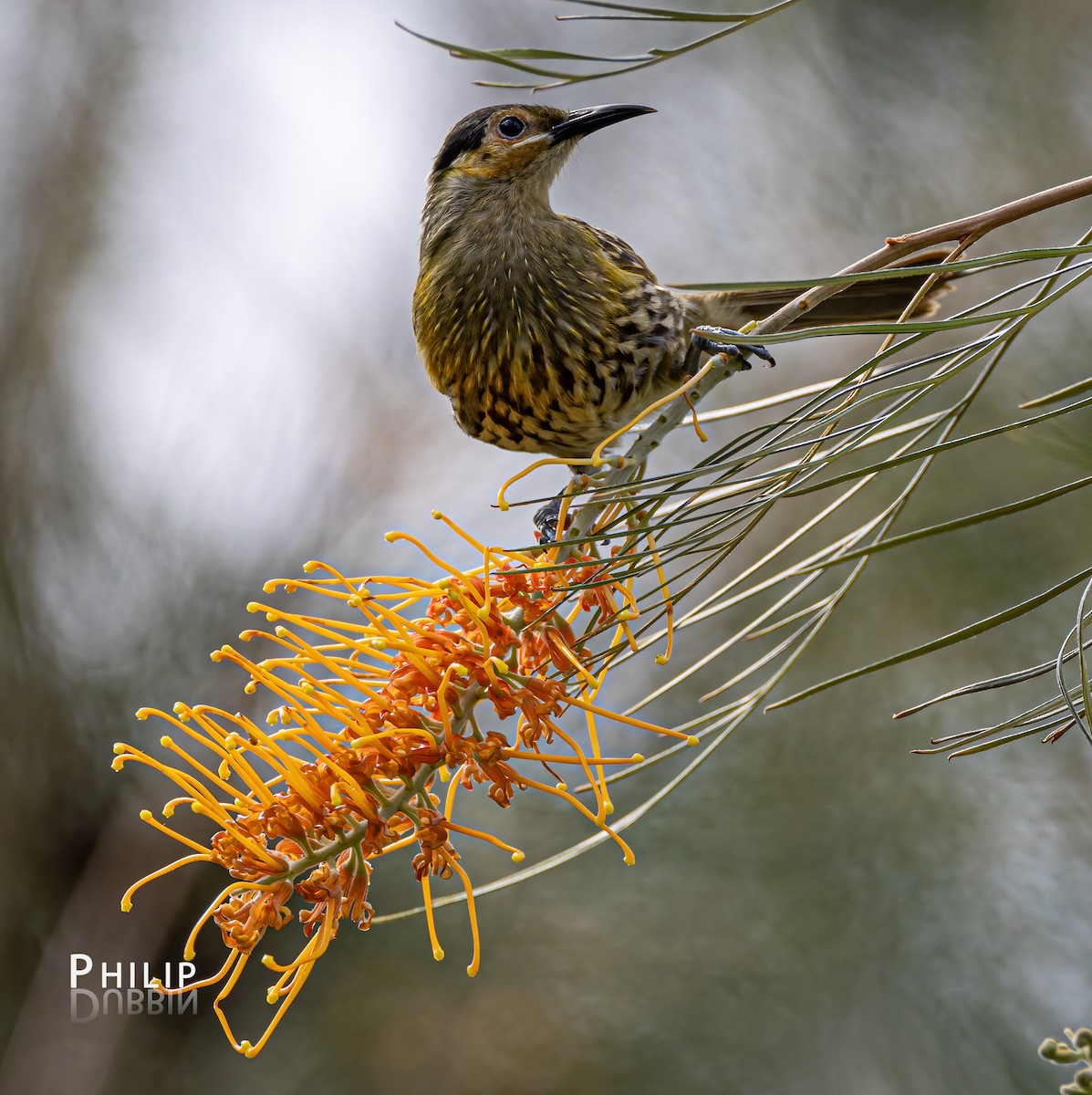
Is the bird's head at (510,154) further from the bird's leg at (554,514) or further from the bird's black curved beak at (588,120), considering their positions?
the bird's leg at (554,514)

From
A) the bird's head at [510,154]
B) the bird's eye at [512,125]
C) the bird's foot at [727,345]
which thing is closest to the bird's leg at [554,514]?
the bird's foot at [727,345]

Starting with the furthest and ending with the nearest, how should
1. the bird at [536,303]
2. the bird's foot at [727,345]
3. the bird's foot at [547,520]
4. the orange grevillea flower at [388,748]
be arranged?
the bird at [536,303], the bird's foot at [547,520], the orange grevillea flower at [388,748], the bird's foot at [727,345]

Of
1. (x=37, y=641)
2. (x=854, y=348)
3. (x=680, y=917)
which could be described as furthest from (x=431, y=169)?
(x=680, y=917)

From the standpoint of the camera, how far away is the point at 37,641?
8.21 ft

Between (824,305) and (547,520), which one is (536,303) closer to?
(547,520)

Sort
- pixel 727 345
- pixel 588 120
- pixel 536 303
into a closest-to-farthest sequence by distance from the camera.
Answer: pixel 727 345 → pixel 536 303 → pixel 588 120

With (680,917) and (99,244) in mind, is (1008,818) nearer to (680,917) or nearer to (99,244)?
(680,917)

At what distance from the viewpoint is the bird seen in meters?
1.88

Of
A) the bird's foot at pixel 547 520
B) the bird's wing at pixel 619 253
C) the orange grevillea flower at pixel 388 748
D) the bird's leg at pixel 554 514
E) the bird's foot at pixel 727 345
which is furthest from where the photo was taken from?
the bird's wing at pixel 619 253

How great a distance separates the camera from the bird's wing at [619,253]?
2020mm

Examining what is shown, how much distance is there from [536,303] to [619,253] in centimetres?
25

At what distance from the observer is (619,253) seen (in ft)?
6.71

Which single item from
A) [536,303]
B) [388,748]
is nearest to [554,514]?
[536,303]

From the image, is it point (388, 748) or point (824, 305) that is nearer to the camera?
point (388, 748)
